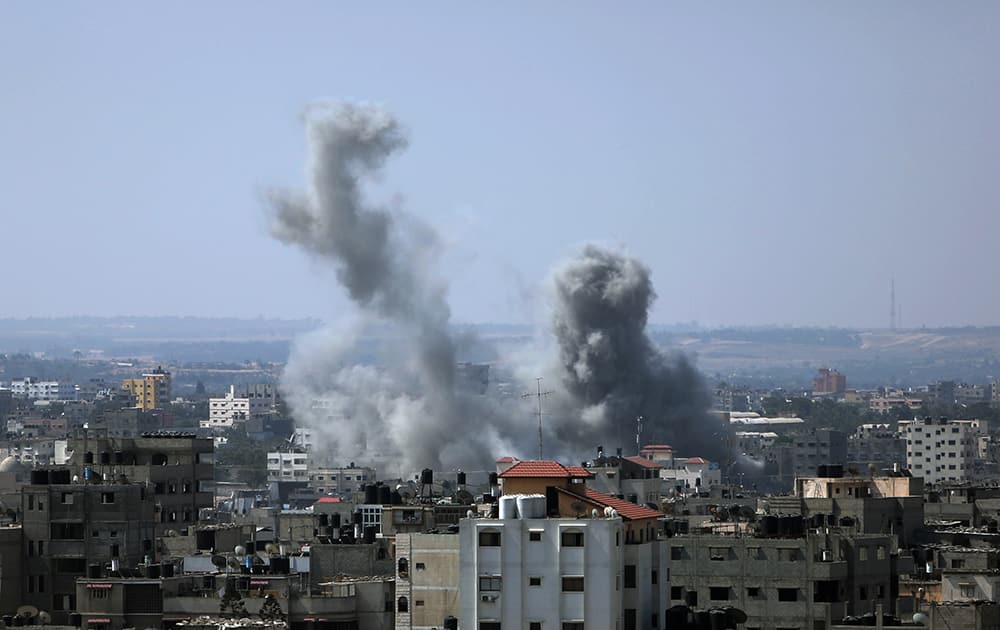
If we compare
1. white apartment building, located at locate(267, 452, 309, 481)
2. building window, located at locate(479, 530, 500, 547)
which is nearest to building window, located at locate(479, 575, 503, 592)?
building window, located at locate(479, 530, 500, 547)

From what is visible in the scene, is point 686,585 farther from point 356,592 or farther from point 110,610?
point 110,610

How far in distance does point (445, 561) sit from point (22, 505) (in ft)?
56.1

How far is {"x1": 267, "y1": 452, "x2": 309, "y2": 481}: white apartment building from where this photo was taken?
15988cm

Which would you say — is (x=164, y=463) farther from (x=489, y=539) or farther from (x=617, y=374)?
(x=617, y=374)

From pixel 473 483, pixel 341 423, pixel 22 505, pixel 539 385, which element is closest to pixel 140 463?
pixel 22 505

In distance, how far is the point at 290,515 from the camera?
92125 mm

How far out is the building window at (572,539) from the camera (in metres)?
39.8

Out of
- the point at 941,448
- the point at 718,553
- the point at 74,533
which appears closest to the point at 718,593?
the point at 718,553

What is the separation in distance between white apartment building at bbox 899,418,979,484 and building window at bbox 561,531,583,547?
12535 centimetres

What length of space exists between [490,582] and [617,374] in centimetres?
11226

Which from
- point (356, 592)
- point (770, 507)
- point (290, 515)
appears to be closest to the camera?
point (356, 592)

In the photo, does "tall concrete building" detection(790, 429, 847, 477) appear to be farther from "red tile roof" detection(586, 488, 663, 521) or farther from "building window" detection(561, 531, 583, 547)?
"building window" detection(561, 531, 583, 547)

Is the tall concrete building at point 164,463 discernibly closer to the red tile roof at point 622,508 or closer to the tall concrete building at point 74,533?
the tall concrete building at point 74,533

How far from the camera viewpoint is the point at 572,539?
3978cm
